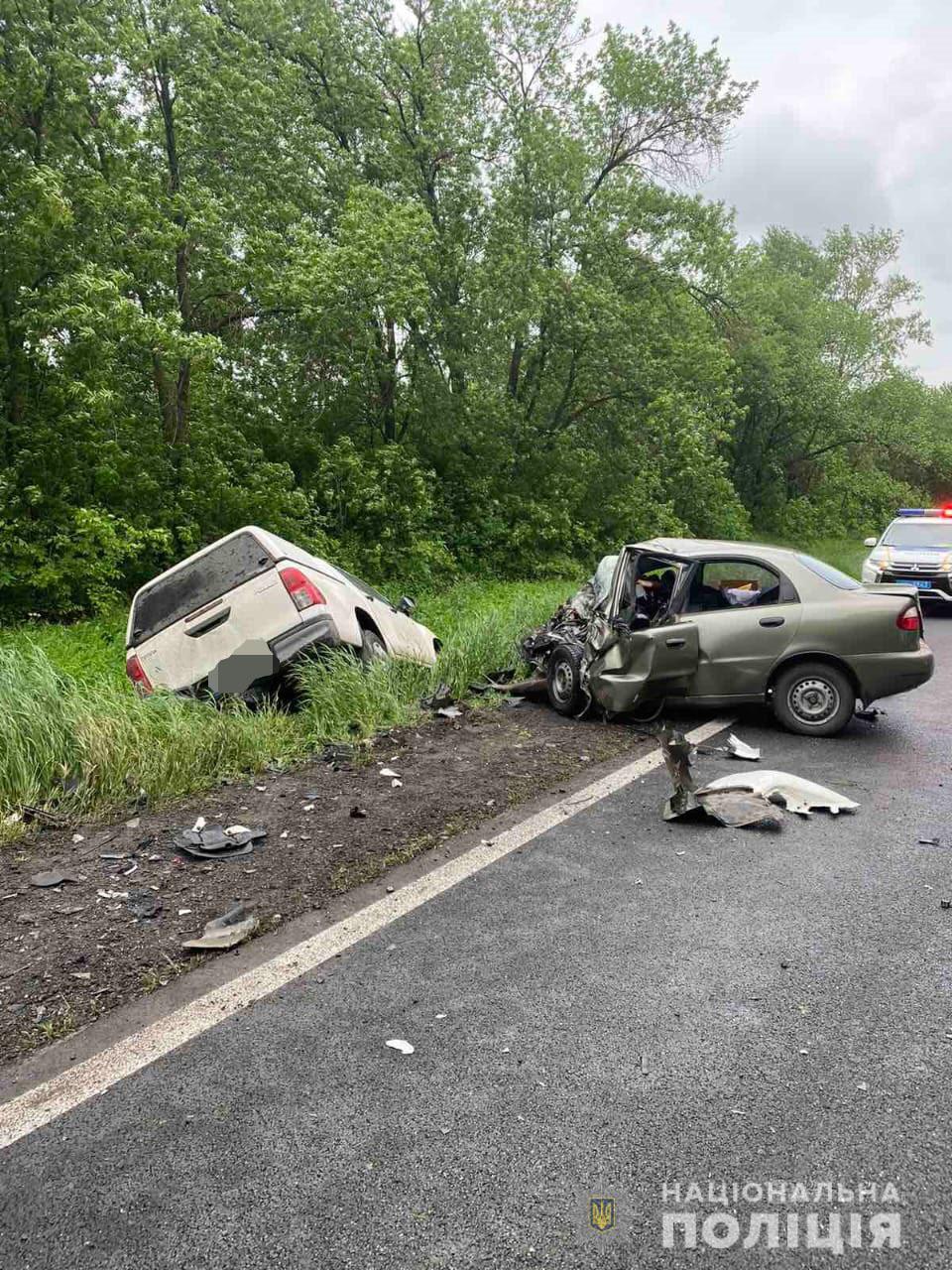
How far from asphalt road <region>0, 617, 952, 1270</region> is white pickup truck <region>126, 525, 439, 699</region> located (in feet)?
10.4

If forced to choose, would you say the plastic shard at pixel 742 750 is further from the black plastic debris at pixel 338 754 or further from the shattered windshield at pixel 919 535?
the shattered windshield at pixel 919 535

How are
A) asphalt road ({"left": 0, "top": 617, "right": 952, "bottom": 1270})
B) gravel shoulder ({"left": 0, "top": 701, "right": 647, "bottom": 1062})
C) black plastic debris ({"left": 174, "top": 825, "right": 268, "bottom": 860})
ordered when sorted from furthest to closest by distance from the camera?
black plastic debris ({"left": 174, "top": 825, "right": 268, "bottom": 860})
gravel shoulder ({"left": 0, "top": 701, "right": 647, "bottom": 1062})
asphalt road ({"left": 0, "top": 617, "right": 952, "bottom": 1270})

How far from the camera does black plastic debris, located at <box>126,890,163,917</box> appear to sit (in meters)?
3.62

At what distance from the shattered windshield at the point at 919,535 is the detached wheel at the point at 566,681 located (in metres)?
11.1

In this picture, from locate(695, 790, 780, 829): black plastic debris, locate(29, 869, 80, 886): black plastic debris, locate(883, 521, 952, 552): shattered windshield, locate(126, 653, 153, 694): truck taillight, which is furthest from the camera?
locate(883, 521, 952, 552): shattered windshield

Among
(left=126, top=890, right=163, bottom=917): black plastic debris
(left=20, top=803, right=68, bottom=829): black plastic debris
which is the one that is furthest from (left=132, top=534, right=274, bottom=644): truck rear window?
(left=126, top=890, right=163, bottom=917): black plastic debris

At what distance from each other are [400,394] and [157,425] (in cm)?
529

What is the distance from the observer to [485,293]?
17.0 meters

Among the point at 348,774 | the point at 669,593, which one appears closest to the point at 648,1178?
the point at 348,774

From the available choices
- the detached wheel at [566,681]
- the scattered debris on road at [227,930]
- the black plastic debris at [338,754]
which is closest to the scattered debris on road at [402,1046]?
the scattered debris on road at [227,930]

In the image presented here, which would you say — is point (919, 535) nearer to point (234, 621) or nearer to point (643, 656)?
point (643, 656)

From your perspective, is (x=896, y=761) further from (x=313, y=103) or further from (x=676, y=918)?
(x=313, y=103)

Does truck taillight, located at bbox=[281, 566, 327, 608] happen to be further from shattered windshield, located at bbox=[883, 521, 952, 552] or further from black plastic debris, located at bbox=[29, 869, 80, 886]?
shattered windshield, located at bbox=[883, 521, 952, 552]

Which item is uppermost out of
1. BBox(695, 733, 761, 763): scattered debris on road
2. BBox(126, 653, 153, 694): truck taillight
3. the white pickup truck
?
the white pickup truck
